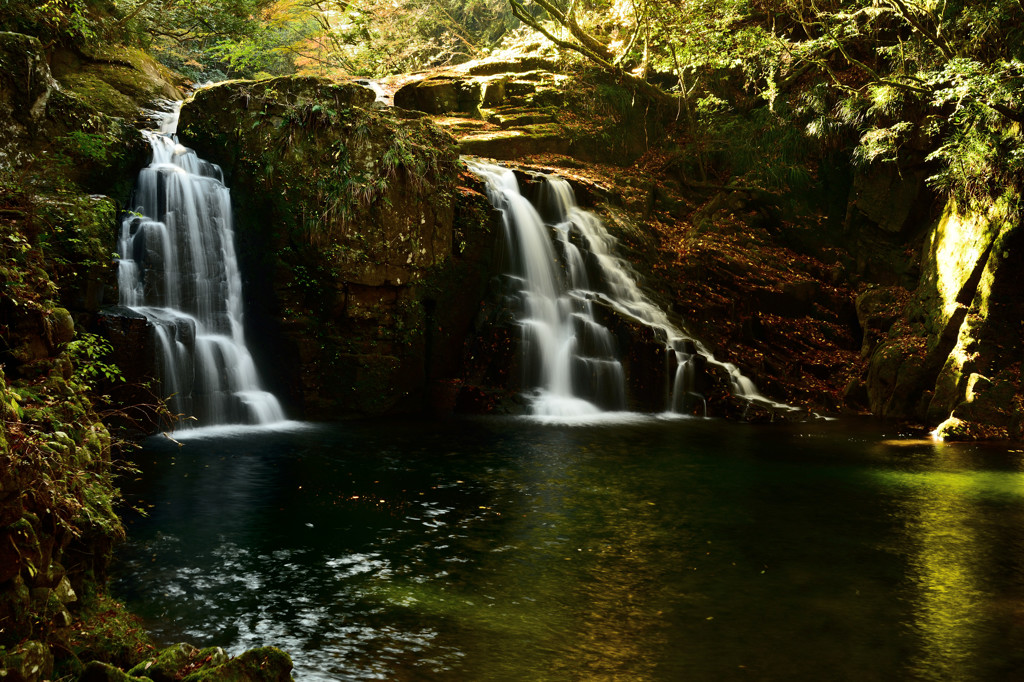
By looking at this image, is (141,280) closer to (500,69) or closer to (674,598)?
(674,598)

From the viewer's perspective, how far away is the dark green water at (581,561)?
4488 millimetres

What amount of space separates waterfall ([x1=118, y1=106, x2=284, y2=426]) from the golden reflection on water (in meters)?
8.97

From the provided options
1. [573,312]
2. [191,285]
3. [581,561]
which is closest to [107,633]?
[581,561]

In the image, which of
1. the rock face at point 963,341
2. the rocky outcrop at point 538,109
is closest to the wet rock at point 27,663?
the rock face at point 963,341

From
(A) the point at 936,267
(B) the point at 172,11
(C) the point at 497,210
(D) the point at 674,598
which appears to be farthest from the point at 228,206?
(A) the point at 936,267

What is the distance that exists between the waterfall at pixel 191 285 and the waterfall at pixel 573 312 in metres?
4.84

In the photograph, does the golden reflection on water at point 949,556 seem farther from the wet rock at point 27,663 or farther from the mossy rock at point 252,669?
the wet rock at point 27,663

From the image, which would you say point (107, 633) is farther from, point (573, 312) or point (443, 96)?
point (443, 96)

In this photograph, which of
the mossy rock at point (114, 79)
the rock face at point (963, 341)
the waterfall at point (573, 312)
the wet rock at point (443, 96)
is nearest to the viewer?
the rock face at point (963, 341)

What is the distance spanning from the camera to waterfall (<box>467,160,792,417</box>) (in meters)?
13.4

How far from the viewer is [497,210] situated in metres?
14.2

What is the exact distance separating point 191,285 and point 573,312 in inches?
265

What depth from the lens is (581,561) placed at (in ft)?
19.7

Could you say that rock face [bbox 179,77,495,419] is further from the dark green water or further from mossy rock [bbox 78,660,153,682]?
mossy rock [bbox 78,660,153,682]
